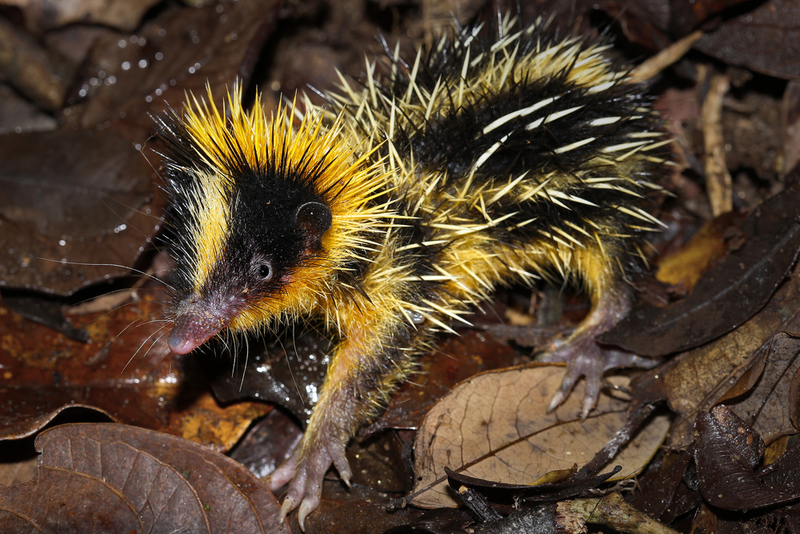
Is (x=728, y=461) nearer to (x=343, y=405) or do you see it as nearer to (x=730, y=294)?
(x=730, y=294)

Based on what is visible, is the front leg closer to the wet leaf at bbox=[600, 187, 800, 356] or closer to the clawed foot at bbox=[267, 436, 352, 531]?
the clawed foot at bbox=[267, 436, 352, 531]

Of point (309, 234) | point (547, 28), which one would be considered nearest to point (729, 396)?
point (309, 234)

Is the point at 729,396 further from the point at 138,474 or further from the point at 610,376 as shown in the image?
the point at 138,474

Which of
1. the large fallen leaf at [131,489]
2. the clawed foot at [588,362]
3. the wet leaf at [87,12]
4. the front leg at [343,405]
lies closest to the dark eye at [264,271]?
the front leg at [343,405]

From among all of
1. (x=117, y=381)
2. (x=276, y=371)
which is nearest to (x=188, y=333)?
(x=276, y=371)

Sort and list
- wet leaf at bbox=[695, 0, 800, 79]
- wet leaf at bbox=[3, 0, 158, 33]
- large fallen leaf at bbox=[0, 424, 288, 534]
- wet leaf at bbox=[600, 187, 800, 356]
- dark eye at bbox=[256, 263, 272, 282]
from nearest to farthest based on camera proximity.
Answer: dark eye at bbox=[256, 263, 272, 282] < large fallen leaf at bbox=[0, 424, 288, 534] < wet leaf at bbox=[600, 187, 800, 356] < wet leaf at bbox=[695, 0, 800, 79] < wet leaf at bbox=[3, 0, 158, 33]

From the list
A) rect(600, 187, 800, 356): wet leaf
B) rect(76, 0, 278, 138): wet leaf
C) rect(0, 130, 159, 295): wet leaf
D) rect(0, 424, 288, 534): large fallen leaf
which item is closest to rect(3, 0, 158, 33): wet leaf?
rect(76, 0, 278, 138): wet leaf
